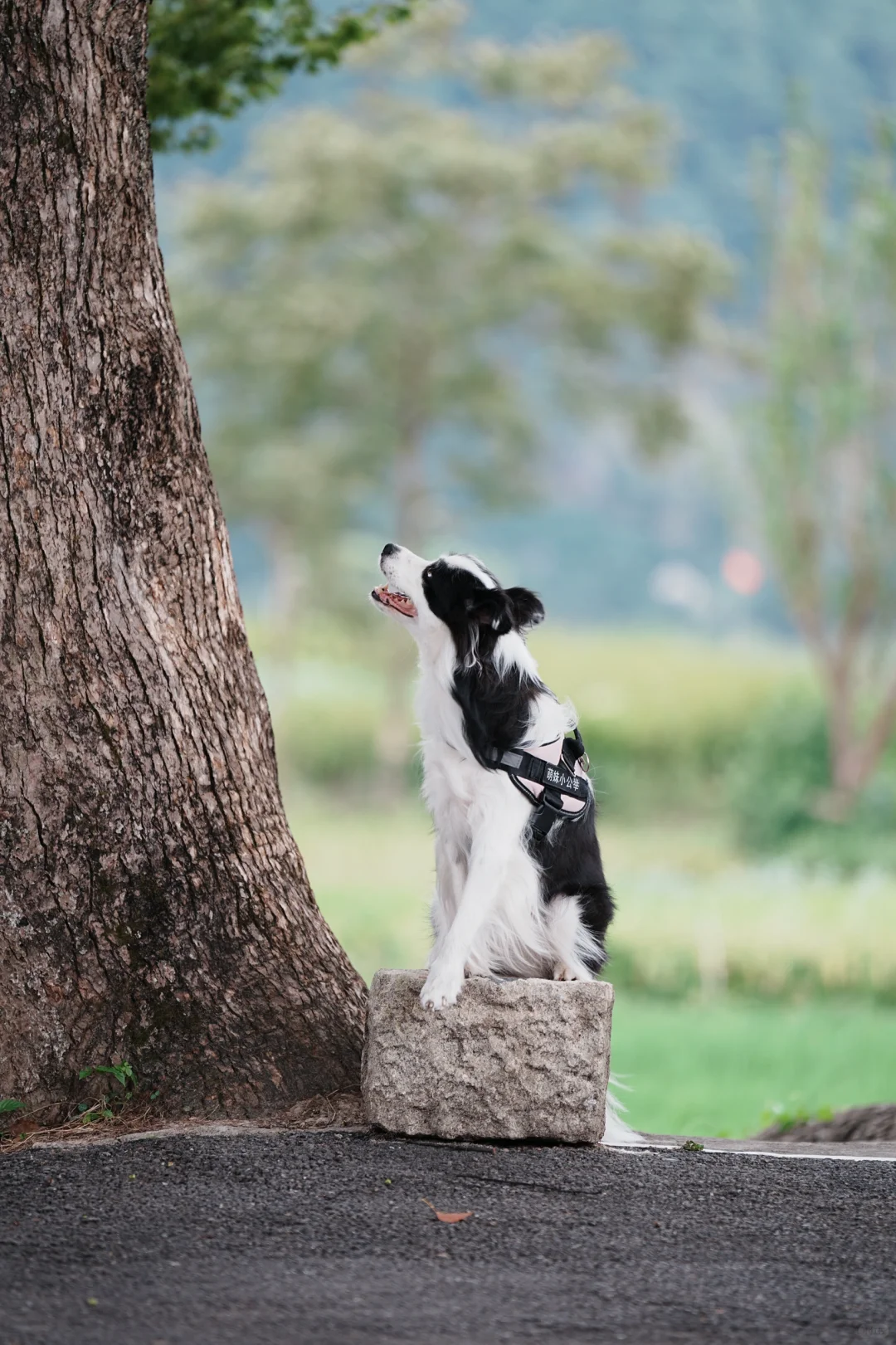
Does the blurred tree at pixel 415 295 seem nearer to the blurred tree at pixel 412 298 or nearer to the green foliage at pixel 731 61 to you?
the blurred tree at pixel 412 298

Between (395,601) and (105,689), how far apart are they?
0.80 m

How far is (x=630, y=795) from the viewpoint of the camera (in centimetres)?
2097

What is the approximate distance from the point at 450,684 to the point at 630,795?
17.7 m

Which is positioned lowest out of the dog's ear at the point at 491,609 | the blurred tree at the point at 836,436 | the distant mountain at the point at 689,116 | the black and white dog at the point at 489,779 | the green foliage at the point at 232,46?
the black and white dog at the point at 489,779

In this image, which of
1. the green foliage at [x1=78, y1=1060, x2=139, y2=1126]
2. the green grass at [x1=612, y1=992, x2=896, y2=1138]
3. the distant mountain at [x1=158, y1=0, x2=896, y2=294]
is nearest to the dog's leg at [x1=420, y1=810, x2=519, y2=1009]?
the green foliage at [x1=78, y1=1060, x2=139, y2=1126]

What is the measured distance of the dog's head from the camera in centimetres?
350

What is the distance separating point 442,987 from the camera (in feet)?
11.4

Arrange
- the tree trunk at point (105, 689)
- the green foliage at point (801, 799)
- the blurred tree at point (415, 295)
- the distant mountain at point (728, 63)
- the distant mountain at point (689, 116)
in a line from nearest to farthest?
the tree trunk at point (105, 689)
the green foliage at point (801, 799)
the blurred tree at point (415, 295)
the distant mountain at point (689, 116)
the distant mountain at point (728, 63)

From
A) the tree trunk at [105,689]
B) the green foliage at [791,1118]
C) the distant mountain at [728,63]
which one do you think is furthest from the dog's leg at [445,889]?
the distant mountain at [728,63]

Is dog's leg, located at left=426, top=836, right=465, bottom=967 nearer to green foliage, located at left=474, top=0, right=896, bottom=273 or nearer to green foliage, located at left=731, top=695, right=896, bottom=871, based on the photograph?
green foliage, located at left=731, top=695, right=896, bottom=871

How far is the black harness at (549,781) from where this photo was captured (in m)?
3.56

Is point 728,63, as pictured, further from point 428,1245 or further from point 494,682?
point 428,1245

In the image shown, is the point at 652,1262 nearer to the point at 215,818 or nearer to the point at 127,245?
the point at 215,818

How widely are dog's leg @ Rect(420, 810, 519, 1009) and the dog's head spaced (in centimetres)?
46
